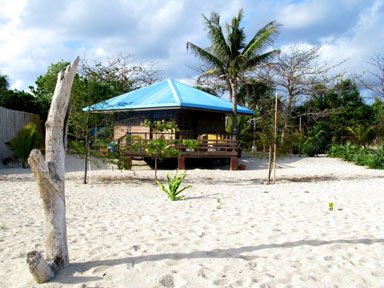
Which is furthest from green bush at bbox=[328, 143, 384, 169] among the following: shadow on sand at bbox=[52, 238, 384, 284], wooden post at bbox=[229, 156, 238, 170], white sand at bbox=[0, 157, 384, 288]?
shadow on sand at bbox=[52, 238, 384, 284]

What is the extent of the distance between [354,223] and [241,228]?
6.16ft

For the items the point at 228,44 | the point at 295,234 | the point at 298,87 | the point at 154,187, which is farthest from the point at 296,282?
the point at 298,87

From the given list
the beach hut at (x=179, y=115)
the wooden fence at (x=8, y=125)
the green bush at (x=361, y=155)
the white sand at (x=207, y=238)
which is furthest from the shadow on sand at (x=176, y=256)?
the green bush at (x=361, y=155)

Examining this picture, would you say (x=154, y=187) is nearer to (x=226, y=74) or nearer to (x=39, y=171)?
(x=39, y=171)

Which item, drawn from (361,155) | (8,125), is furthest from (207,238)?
(361,155)

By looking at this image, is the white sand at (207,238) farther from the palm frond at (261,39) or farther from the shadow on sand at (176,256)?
the palm frond at (261,39)

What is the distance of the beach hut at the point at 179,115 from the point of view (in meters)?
16.1

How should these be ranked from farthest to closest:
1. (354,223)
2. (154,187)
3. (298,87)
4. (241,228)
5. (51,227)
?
(298,87)
(154,187)
(354,223)
(241,228)
(51,227)

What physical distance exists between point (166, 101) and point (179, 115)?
4.67ft

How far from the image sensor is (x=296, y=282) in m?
3.54

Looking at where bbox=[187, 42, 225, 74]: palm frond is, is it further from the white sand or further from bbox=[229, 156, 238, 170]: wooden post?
the white sand

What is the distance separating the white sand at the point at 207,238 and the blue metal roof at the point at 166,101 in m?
7.33

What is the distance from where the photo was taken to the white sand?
366 centimetres

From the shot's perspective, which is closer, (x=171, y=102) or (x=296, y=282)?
(x=296, y=282)
